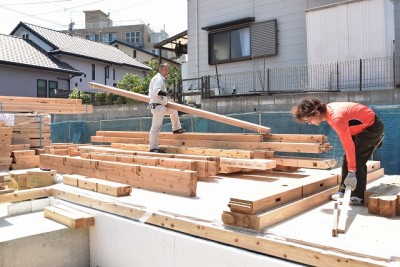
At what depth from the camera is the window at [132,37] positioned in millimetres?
64188

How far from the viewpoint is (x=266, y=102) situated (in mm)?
11711

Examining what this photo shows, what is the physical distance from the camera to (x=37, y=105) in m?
10.8

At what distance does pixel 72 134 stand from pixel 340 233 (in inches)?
591

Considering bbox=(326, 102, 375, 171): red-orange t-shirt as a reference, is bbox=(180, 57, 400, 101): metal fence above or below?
above

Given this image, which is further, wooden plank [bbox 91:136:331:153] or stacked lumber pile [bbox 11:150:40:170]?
stacked lumber pile [bbox 11:150:40:170]

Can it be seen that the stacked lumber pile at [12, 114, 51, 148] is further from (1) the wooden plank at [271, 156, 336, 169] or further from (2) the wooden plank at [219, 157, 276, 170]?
(1) the wooden plank at [271, 156, 336, 169]

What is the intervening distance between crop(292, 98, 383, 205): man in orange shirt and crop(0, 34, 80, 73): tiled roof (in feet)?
77.9

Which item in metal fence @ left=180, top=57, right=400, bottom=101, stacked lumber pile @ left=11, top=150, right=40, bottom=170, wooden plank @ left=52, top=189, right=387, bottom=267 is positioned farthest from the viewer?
metal fence @ left=180, top=57, right=400, bottom=101

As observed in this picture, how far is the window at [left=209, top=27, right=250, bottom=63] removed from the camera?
52.4 feet

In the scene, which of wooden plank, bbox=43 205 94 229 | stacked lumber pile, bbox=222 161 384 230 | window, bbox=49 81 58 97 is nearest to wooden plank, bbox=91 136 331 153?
stacked lumber pile, bbox=222 161 384 230

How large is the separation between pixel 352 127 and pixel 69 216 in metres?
3.90

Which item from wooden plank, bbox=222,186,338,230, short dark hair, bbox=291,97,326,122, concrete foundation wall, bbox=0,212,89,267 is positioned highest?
short dark hair, bbox=291,97,326,122

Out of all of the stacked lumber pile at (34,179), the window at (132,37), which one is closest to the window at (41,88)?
the stacked lumber pile at (34,179)

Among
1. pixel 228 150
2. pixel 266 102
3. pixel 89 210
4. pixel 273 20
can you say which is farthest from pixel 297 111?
pixel 273 20
